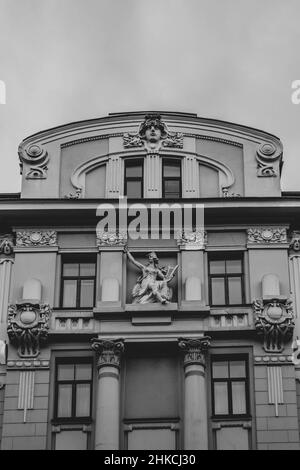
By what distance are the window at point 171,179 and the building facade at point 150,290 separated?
0.21ft

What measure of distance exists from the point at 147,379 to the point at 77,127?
8.90 m

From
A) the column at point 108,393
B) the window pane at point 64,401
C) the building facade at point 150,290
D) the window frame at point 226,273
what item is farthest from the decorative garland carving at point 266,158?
the window pane at point 64,401

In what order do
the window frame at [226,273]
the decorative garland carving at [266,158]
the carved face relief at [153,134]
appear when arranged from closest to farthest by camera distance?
the window frame at [226,273]
the decorative garland carving at [266,158]
the carved face relief at [153,134]

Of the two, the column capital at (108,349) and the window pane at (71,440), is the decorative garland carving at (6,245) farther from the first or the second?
the window pane at (71,440)

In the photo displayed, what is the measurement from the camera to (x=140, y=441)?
104 ft

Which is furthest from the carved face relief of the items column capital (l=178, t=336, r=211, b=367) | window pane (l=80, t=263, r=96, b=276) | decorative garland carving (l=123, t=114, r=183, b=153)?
column capital (l=178, t=336, r=211, b=367)

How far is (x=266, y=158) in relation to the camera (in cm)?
3566

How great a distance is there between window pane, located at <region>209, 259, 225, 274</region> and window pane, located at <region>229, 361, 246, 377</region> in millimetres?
3098

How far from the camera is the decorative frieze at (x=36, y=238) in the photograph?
34438 mm

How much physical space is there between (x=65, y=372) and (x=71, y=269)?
3475 millimetres

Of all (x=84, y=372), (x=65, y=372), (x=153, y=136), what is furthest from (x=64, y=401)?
(x=153, y=136)

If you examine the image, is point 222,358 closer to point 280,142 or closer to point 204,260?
point 204,260

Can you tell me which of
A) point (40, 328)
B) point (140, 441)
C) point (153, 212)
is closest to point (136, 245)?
point (153, 212)

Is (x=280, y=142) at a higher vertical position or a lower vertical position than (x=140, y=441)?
higher
